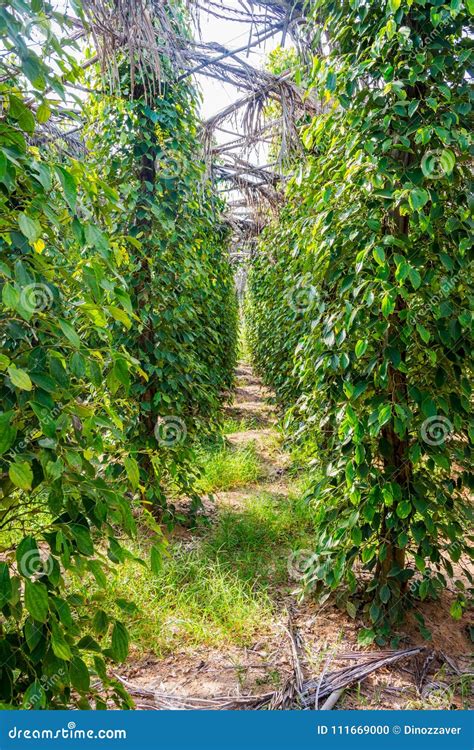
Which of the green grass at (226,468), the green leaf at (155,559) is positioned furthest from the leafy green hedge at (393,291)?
the green grass at (226,468)

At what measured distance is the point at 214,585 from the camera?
2.20m

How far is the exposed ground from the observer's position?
161cm

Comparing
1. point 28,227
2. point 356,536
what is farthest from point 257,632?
point 28,227

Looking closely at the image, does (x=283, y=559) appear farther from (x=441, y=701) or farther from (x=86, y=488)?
(x=86, y=488)

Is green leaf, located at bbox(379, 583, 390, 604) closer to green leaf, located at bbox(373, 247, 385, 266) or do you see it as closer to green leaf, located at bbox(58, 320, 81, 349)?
green leaf, located at bbox(373, 247, 385, 266)

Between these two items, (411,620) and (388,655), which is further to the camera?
(411,620)

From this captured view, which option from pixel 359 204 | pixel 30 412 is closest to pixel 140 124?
pixel 359 204

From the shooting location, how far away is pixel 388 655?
5.59ft

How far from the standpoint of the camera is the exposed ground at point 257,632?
1614 millimetres

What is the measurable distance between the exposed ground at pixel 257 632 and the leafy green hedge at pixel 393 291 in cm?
17

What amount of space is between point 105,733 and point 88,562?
0.41 meters

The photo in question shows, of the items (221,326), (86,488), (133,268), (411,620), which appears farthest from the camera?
(221,326)

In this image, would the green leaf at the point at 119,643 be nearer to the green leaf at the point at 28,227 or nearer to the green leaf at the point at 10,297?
the green leaf at the point at 10,297

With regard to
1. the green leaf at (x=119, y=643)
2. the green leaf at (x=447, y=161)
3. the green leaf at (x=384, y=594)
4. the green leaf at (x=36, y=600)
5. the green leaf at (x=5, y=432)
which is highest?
the green leaf at (x=447, y=161)
